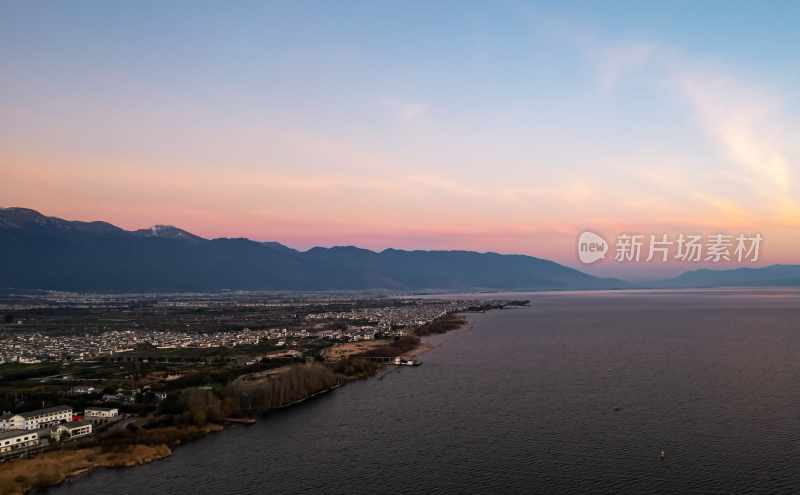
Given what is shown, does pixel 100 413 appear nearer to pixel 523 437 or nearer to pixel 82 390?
pixel 82 390

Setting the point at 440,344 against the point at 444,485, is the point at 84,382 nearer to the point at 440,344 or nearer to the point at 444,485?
the point at 444,485

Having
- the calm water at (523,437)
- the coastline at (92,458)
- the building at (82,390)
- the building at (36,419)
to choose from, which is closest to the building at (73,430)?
the building at (36,419)

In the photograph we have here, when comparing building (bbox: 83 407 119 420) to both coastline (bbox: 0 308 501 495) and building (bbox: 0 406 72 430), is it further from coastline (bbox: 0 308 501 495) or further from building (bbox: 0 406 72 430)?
coastline (bbox: 0 308 501 495)

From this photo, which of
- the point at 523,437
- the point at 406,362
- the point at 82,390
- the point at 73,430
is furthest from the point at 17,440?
the point at 406,362

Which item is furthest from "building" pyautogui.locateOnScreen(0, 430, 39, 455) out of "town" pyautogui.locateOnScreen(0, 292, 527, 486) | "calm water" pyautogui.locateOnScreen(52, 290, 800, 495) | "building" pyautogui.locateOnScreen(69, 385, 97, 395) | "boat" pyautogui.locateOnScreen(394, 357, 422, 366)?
"boat" pyautogui.locateOnScreen(394, 357, 422, 366)

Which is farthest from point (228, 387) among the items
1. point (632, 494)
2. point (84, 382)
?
point (632, 494)

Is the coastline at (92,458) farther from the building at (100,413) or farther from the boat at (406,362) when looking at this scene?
the boat at (406,362)
